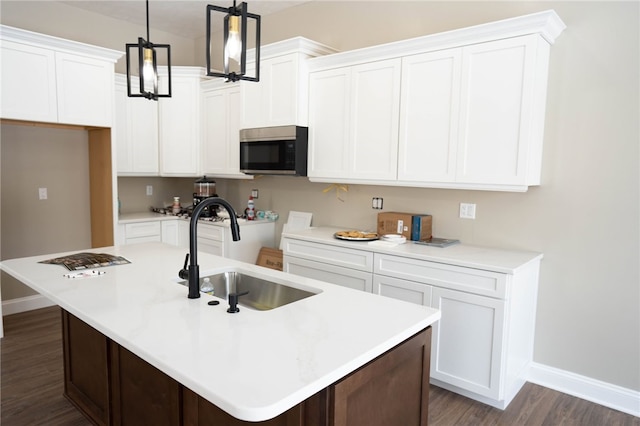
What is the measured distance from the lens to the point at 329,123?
363cm

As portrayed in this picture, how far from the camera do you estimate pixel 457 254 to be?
9.33 feet

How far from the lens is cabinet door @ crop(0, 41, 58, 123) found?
3459 millimetres

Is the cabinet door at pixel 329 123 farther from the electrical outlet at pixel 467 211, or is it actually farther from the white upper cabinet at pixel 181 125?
the white upper cabinet at pixel 181 125

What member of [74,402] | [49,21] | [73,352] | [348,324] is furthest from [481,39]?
[49,21]

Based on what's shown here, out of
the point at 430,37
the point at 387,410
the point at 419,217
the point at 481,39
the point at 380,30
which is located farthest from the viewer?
the point at 380,30

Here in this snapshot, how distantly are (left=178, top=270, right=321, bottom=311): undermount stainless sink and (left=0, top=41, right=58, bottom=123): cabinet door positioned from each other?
2528 millimetres

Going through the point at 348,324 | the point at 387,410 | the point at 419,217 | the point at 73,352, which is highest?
the point at 419,217

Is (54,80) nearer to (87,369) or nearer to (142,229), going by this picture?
(142,229)

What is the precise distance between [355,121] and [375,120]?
0.19 m

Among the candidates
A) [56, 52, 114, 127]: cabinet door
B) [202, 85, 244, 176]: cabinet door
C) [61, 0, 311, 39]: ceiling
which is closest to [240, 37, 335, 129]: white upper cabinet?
[202, 85, 244, 176]: cabinet door

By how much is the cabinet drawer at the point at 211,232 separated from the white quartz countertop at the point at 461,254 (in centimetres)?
128

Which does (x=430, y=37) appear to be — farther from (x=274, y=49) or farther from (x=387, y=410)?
(x=387, y=410)

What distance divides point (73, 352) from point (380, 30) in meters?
3.30

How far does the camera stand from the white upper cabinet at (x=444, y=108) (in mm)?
2641
